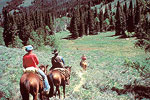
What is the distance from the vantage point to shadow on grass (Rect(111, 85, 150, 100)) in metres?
14.9

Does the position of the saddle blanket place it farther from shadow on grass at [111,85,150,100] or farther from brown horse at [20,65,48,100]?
shadow on grass at [111,85,150,100]

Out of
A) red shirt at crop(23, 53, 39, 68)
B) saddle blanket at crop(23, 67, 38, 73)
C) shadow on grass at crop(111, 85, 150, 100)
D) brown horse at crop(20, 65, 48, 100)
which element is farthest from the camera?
shadow on grass at crop(111, 85, 150, 100)

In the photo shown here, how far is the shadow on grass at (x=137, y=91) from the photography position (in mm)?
14886

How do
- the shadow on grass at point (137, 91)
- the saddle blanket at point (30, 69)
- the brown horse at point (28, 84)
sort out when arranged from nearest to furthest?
1. the brown horse at point (28, 84)
2. the saddle blanket at point (30, 69)
3. the shadow on grass at point (137, 91)

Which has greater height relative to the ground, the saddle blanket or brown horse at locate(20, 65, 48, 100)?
the saddle blanket

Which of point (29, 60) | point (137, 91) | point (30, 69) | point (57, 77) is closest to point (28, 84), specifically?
point (30, 69)

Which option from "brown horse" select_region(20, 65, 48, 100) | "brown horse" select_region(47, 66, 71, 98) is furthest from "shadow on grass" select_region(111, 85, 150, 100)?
"brown horse" select_region(20, 65, 48, 100)

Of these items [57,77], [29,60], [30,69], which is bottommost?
[57,77]

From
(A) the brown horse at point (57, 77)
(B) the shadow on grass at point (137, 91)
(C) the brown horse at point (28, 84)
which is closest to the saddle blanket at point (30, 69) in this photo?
(C) the brown horse at point (28, 84)

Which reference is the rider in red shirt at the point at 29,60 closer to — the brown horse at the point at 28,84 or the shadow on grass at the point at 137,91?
the brown horse at the point at 28,84

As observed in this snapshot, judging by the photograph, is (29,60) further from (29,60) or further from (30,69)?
(30,69)

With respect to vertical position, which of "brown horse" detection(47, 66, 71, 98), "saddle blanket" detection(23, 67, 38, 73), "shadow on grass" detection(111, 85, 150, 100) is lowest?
"shadow on grass" detection(111, 85, 150, 100)

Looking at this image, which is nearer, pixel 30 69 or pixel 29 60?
pixel 30 69

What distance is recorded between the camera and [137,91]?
52.3ft
